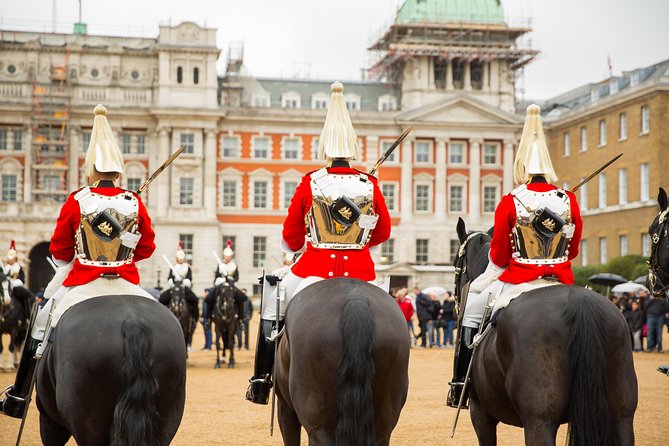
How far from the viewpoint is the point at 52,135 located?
56469mm

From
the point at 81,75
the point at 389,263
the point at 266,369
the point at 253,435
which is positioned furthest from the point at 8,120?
the point at 266,369

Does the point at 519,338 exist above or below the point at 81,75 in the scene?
below

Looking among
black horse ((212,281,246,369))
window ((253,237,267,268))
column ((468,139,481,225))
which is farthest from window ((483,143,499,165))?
black horse ((212,281,246,369))

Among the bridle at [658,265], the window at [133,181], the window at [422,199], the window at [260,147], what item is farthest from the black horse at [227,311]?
the window at [422,199]

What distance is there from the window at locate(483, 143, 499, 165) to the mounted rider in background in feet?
180

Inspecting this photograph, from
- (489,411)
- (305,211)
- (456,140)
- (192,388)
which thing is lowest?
(192,388)

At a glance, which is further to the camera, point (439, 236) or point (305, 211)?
point (439, 236)

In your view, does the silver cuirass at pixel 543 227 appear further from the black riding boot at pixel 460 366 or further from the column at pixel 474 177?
the column at pixel 474 177

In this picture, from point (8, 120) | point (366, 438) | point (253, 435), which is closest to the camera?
point (366, 438)

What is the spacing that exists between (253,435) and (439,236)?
4907 cm

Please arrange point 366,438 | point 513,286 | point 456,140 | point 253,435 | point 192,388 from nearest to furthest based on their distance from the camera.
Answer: point 366,438 → point 513,286 → point 253,435 → point 192,388 → point 456,140

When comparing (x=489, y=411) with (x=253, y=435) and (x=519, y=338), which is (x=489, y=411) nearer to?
(x=519, y=338)

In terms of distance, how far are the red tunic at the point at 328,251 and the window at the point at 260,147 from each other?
51941 millimetres

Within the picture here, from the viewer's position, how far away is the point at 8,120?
56312 millimetres
